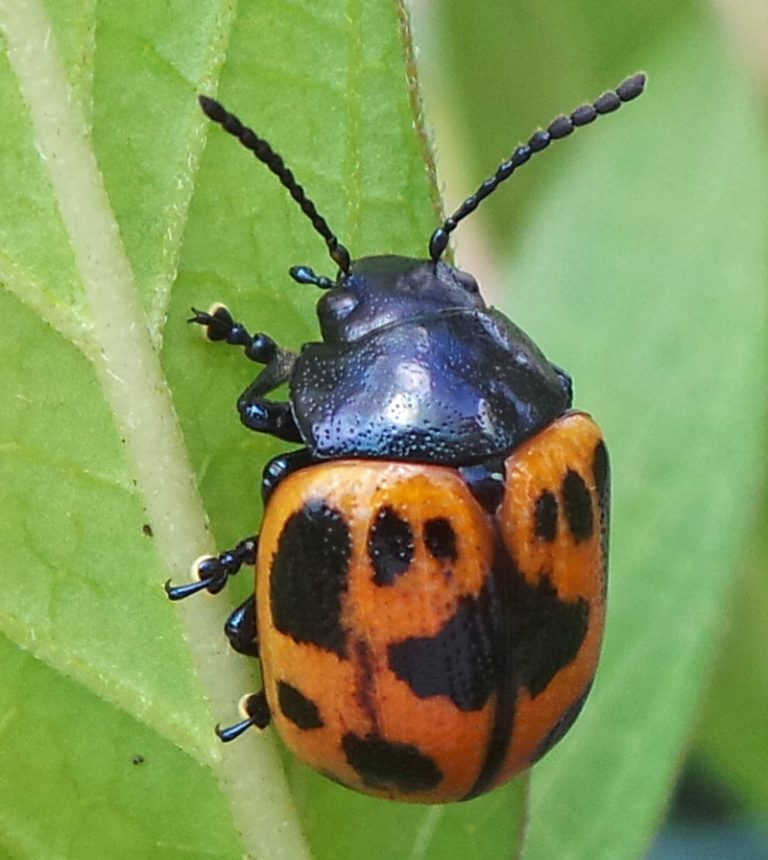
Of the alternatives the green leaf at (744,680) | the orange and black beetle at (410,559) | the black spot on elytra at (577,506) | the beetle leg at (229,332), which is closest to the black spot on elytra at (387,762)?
the orange and black beetle at (410,559)

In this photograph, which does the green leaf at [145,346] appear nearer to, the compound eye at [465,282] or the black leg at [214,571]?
the black leg at [214,571]

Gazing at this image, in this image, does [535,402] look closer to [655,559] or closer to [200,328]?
[200,328]

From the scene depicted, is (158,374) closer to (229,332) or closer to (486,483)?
(229,332)

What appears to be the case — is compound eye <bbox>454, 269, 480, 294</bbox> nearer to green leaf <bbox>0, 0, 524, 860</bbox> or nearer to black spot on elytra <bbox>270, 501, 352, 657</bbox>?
green leaf <bbox>0, 0, 524, 860</bbox>

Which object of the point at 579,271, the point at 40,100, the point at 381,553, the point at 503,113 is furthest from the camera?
the point at 503,113

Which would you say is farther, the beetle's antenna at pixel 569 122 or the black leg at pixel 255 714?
the beetle's antenna at pixel 569 122

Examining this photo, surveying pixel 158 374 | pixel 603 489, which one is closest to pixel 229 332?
pixel 158 374

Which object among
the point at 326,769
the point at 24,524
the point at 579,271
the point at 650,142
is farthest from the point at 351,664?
the point at 650,142
